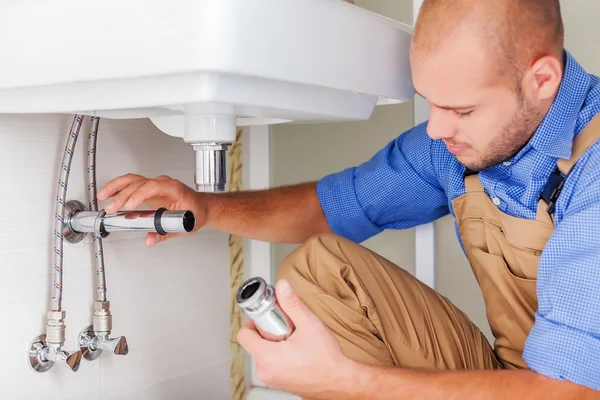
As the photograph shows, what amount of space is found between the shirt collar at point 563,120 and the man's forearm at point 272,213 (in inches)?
18.9

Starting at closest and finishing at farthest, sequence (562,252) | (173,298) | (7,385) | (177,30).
Answer: (177,30)
(562,252)
(7,385)
(173,298)

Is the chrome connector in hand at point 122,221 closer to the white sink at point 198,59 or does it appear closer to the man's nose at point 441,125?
the white sink at point 198,59

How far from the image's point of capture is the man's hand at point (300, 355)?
0.85m

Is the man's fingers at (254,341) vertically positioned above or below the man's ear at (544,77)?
below

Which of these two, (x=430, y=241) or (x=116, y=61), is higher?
(x=116, y=61)

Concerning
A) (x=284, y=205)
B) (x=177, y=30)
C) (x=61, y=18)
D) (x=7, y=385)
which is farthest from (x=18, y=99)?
(x=284, y=205)

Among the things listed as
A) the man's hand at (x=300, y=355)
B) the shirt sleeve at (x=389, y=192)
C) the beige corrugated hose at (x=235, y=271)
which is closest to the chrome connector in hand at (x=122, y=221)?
the man's hand at (x=300, y=355)

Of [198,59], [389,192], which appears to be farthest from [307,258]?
[198,59]

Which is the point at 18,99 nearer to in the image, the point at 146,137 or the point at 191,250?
the point at 146,137

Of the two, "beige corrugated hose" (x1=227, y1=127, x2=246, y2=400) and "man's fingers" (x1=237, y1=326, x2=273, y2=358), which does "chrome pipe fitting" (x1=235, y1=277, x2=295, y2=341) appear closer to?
"man's fingers" (x1=237, y1=326, x2=273, y2=358)

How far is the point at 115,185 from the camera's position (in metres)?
1.20

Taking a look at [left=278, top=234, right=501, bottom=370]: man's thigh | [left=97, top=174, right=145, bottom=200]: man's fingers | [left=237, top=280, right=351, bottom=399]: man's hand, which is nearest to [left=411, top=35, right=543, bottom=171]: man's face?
[left=278, top=234, right=501, bottom=370]: man's thigh

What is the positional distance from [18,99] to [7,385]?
0.45m

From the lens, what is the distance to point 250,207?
136 centimetres
